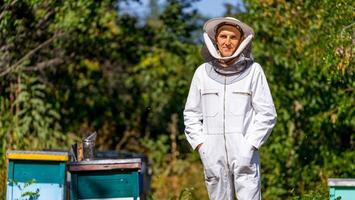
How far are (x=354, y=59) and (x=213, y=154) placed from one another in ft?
8.80

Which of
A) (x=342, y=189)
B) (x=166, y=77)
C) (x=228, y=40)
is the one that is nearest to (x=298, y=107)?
(x=166, y=77)

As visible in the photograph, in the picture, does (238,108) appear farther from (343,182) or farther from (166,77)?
(166,77)

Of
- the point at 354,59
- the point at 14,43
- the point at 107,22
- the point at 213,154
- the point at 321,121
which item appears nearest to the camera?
the point at 213,154

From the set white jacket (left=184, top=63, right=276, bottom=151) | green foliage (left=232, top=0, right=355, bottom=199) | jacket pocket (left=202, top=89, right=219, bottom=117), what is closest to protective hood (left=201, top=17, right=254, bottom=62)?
white jacket (left=184, top=63, right=276, bottom=151)

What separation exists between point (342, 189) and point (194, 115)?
4.00 feet

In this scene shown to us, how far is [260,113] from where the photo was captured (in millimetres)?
6500

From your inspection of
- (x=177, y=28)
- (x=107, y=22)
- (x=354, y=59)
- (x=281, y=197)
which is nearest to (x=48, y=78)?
(x=107, y=22)

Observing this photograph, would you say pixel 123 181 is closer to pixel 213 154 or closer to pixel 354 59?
pixel 213 154

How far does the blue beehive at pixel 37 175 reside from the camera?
7.57m

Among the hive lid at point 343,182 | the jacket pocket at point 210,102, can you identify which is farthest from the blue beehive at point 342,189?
the jacket pocket at point 210,102

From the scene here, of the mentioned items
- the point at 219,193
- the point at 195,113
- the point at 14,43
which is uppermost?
the point at 14,43

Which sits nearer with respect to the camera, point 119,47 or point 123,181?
point 123,181

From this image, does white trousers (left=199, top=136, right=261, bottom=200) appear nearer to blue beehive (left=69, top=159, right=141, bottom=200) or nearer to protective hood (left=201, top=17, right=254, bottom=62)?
protective hood (left=201, top=17, right=254, bottom=62)

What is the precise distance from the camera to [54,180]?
7.60m
